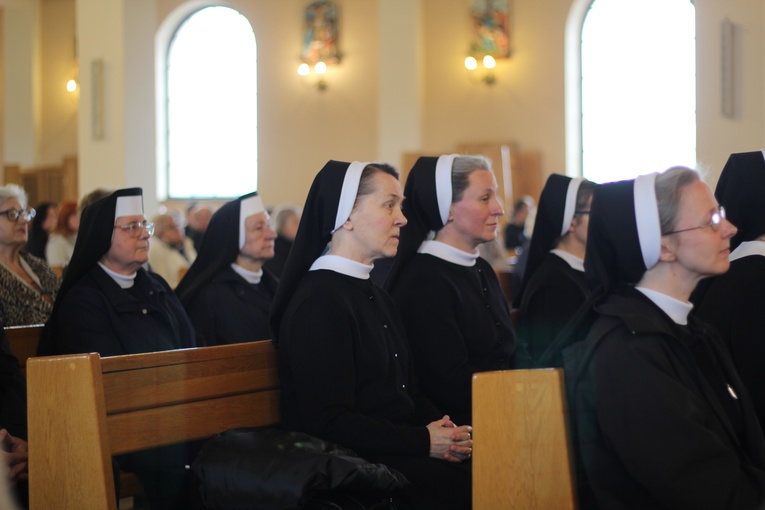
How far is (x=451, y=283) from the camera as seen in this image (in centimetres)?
379

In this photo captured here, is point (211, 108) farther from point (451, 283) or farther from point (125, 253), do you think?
point (451, 283)

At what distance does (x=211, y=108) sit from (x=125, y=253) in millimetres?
13820

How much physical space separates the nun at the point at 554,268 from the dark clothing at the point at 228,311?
1.36 meters

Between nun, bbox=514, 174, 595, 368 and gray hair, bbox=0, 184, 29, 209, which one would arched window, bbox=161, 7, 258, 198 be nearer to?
gray hair, bbox=0, 184, 29, 209

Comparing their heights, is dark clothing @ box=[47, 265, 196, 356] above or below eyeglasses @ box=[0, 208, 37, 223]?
below

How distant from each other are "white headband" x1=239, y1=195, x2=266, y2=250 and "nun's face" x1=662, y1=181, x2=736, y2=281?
3.02 meters

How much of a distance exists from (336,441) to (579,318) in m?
0.86

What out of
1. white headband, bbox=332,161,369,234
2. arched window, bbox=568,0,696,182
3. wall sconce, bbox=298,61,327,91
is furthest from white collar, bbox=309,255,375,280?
wall sconce, bbox=298,61,327,91

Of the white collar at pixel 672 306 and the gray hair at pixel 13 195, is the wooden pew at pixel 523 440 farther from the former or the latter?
the gray hair at pixel 13 195

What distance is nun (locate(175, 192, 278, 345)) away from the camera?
4910 mm

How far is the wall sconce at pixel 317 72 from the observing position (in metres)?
15.8

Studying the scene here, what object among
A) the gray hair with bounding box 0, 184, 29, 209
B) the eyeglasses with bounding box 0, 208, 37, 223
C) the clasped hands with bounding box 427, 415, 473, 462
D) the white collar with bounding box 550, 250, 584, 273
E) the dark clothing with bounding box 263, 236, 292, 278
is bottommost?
the clasped hands with bounding box 427, 415, 473, 462

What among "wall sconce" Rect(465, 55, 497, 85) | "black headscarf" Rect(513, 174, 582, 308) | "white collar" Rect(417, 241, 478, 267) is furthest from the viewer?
"wall sconce" Rect(465, 55, 497, 85)

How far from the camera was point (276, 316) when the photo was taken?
129 inches
